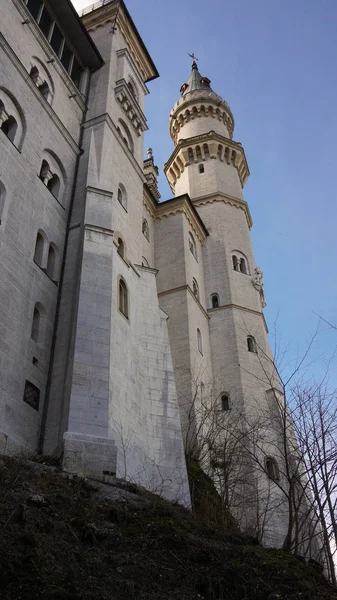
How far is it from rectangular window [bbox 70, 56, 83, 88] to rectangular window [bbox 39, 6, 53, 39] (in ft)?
6.83

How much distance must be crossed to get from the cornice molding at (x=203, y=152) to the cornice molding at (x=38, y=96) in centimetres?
1795

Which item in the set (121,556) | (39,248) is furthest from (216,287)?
(121,556)

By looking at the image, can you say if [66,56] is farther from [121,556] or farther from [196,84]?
[196,84]

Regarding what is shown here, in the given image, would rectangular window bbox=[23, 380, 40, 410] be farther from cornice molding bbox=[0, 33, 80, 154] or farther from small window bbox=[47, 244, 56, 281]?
cornice molding bbox=[0, 33, 80, 154]

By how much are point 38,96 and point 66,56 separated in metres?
5.93

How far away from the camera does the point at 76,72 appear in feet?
86.8

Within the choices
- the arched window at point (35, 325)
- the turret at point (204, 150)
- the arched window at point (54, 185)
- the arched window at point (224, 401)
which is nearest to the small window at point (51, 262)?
the arched window at point (35, 325)

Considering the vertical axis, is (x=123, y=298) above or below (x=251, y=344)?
below

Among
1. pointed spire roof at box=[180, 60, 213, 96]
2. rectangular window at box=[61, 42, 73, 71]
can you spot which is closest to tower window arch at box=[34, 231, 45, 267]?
rectangular window at box=[61, 42, 73, 71]

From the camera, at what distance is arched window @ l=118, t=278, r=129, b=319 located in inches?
707

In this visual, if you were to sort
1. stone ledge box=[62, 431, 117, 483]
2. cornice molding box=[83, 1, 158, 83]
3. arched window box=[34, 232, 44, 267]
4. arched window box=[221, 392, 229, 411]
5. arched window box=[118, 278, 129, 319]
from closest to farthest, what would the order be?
stone ledge box=[62, 431, 117, 483], arched window box=[34, 232, 44, 267], arched window box=[118, 278, 129, 319], arched window box=[221, 392, 229, 411], cornice molding box=[83, 1, 158, 83]

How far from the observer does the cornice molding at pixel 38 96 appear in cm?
1936

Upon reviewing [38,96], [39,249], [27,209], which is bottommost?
[39,249]

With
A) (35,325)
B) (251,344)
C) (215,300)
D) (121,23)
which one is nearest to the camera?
(35,325)
